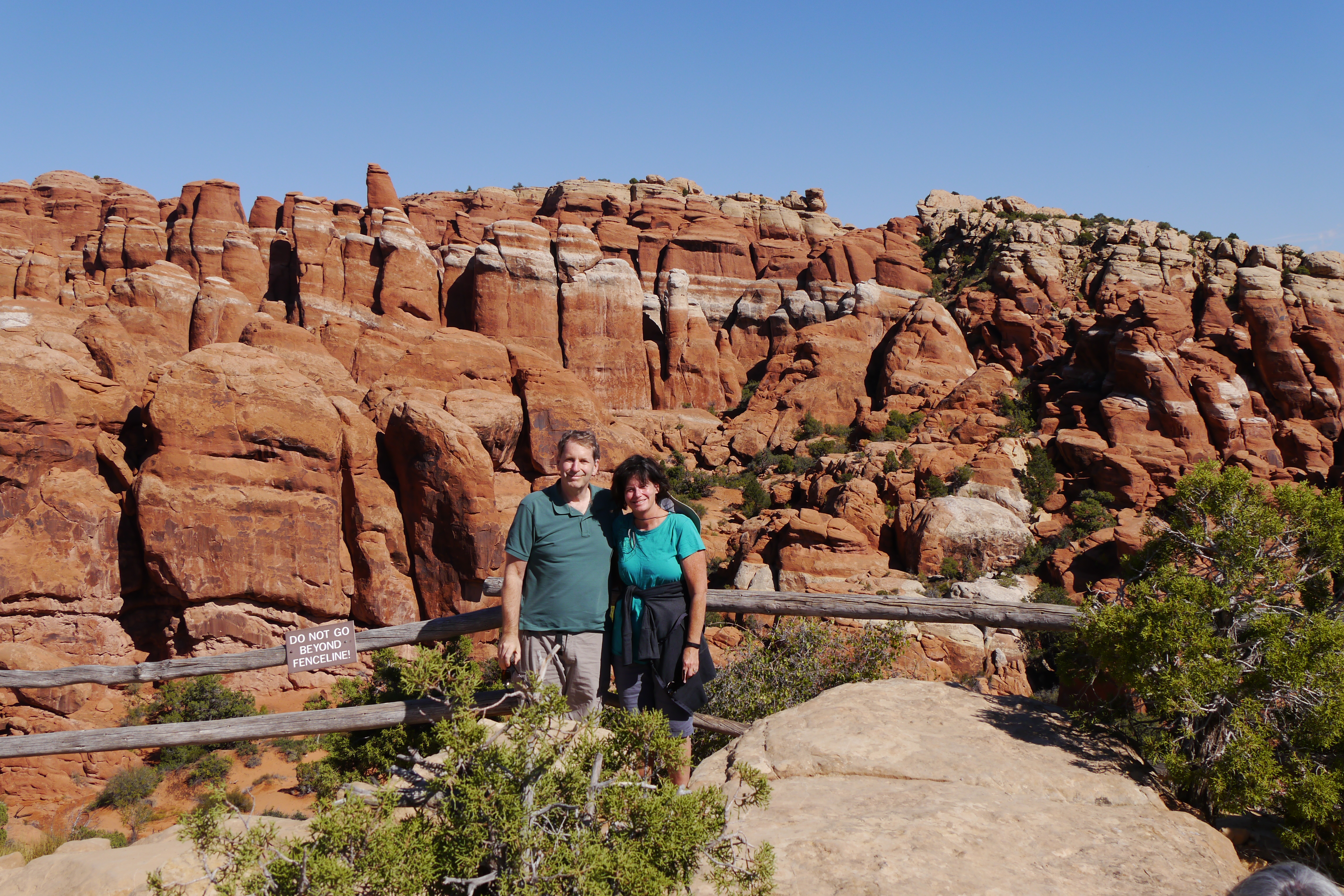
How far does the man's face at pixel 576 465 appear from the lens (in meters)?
3.83

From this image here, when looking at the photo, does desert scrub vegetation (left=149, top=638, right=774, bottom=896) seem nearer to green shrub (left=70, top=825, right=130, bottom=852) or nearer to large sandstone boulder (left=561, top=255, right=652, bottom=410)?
green shrub (left=70, top=825, right=130, bottom=852)

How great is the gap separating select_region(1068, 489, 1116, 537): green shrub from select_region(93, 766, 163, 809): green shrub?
26.5m

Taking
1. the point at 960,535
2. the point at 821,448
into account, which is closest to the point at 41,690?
the point at 960,535

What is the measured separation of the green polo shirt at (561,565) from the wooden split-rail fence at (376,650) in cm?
54

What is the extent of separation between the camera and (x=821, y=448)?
3547 centimetres

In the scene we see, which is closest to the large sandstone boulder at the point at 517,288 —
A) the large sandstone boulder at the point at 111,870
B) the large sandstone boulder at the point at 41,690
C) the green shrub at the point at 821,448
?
the green shrub at the point at 821,448

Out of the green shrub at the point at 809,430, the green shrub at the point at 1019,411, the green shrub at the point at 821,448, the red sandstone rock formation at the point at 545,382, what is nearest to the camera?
the red sandstone rock formation at the point at 545,382

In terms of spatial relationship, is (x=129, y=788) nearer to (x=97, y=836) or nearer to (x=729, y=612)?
(x=97, y=836)

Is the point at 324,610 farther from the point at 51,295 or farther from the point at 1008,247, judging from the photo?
the point at 1008,247

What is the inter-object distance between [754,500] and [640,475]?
2763 cm

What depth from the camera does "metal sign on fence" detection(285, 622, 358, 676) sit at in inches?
161

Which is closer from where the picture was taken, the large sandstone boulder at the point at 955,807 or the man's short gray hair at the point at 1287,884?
the man's short gray hair at the point at 1287,884

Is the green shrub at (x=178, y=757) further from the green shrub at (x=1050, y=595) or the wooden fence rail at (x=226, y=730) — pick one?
the green shrub at (x=1050, y=595)

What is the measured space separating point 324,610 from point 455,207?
41200 mm
